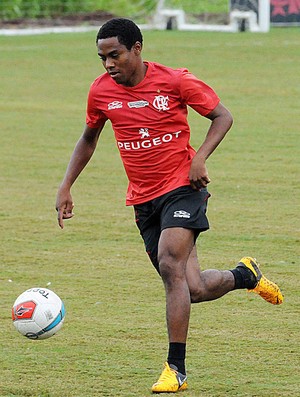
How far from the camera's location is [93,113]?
21.4 ft

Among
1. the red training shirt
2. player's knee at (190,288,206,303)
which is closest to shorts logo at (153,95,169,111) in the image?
the red training shirt

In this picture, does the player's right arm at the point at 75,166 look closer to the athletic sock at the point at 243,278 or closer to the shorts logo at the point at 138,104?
the shorts logo at the point at 138,104

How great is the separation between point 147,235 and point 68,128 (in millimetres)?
10910

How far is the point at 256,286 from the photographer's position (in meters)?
7.04

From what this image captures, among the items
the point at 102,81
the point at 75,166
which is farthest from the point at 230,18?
the point at 102,81

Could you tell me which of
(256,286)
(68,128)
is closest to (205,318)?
(256,286)

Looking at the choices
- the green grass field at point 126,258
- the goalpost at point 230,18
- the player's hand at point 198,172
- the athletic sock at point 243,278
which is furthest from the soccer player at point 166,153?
the goalpost at point 230,18

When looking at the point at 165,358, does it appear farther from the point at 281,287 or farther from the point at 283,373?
the point at 281,287

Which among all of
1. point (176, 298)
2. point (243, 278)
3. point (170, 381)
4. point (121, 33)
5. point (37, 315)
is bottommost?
point (243, 278)

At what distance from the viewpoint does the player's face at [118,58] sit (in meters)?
6.11

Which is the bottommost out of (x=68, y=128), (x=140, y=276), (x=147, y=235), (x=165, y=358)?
(x=68, y=128)

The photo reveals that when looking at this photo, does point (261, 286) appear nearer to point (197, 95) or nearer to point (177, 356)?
point (177, 356)

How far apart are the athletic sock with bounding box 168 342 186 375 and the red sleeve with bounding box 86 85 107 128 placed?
56.7 inches

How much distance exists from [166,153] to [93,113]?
22.2 inches
